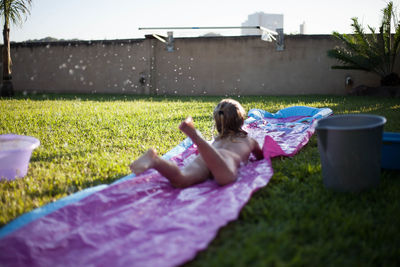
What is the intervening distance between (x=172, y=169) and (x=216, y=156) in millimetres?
299

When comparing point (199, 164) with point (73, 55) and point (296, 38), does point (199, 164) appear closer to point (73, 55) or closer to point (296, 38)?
point (296, 38)

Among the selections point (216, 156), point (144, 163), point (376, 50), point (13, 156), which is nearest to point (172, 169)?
point (144, 163)

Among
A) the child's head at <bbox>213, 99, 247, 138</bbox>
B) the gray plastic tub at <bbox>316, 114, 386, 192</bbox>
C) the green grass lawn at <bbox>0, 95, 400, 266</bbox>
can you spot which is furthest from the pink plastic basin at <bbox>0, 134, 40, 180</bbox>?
the gray plastic tub at <bbox>316, 114, 386, 192</bbox>

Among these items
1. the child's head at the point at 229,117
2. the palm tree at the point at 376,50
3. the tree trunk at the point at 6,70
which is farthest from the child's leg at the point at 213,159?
the tree trunk at the point at 6,70

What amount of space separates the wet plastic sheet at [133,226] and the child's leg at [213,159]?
0.23ft

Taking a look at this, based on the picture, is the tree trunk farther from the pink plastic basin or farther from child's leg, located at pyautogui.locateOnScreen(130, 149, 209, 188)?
child's leg, located at pyautogui.locateOnScreen(130, 149, 209, 188)

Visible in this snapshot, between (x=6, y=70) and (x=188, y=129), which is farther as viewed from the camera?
(x=6, y=70)

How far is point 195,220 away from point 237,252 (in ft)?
1.02

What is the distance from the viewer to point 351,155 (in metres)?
1.92

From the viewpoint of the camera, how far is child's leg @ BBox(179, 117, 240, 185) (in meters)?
1.96

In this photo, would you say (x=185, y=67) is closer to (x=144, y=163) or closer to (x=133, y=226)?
(x=144, y=163)

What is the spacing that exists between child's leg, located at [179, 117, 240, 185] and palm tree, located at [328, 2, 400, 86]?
8.60 metres

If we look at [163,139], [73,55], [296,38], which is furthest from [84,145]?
[73,55]

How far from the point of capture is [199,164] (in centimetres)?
221
